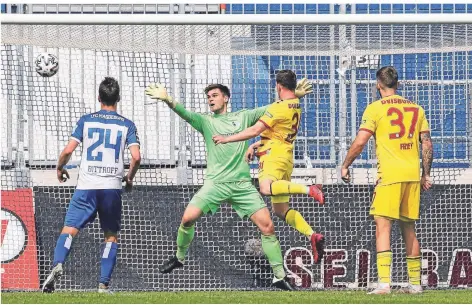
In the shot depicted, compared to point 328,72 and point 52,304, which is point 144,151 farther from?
point 52,304

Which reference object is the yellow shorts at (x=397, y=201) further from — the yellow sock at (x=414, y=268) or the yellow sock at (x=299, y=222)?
the yellow sock at (x=299, y=222)

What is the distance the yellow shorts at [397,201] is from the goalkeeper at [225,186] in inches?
51.4

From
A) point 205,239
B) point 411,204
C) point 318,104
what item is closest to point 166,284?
point 205,239

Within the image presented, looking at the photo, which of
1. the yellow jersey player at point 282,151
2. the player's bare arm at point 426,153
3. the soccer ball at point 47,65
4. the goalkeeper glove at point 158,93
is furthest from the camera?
the soccer ball at point 47,65

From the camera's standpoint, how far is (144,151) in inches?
532

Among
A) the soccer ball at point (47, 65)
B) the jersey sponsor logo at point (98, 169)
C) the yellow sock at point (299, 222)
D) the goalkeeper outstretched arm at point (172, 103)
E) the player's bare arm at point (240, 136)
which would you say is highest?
the soccer ball at point (47, 65)

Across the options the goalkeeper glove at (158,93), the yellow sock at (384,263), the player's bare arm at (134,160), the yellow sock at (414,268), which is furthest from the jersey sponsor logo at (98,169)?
the yellow sock at (414,268)

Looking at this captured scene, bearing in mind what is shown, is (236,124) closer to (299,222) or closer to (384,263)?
(299,222)

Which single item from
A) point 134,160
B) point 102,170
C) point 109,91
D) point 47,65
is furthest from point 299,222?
point 47,65

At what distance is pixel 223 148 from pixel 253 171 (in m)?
1.91

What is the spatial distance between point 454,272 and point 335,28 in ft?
8.83

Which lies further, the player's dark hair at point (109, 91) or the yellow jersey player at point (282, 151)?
the yellow jersey player at point (282, 151)

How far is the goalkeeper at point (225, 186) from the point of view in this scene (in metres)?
11.4

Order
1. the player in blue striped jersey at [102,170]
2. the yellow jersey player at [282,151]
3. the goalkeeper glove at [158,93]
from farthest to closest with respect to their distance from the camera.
Answer: the yellow jersey player at [282,151], the goalkeeper glove at [158,93], the player in blue striped jersey at [102,170]
